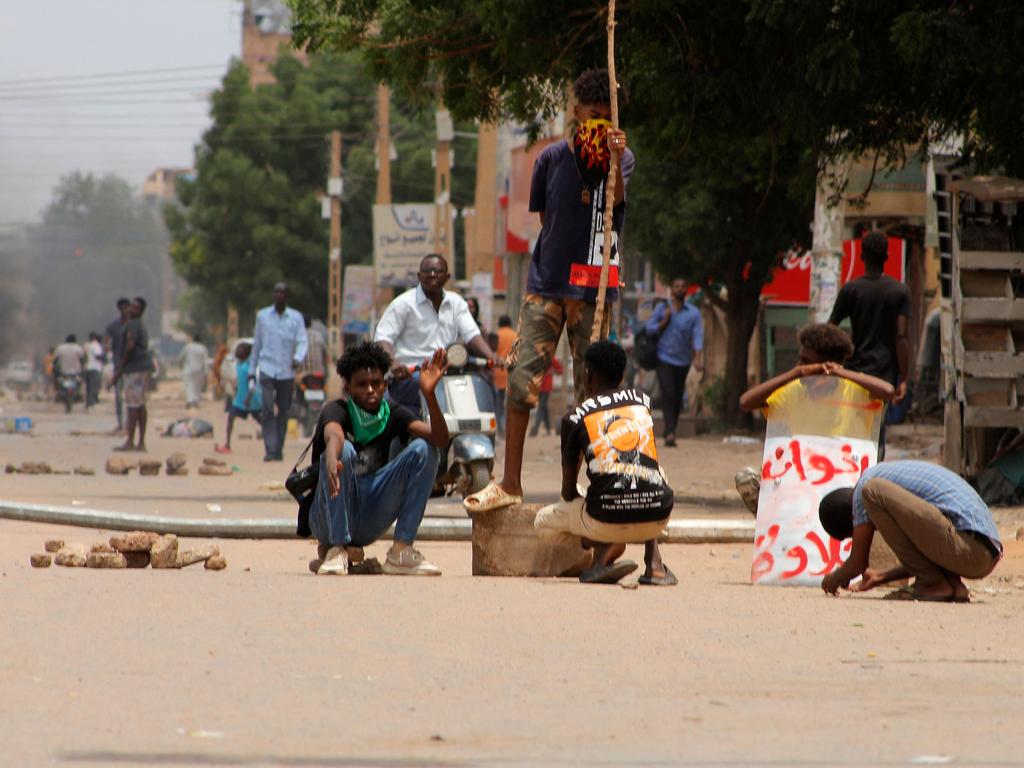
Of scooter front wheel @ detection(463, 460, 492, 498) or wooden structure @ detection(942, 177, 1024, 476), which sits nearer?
scooter front wheel @ detection(463, 460, 492, 498)

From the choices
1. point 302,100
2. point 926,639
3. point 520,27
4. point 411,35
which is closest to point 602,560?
point 926,639

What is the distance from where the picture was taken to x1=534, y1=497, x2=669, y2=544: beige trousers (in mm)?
8109

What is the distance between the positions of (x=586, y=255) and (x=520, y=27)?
4.85 metres

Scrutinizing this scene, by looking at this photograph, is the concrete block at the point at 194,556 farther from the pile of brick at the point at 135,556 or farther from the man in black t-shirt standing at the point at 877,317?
the man in black t-shirt standing at the point at 877,317

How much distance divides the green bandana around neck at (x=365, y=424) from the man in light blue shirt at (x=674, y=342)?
12.9 metres

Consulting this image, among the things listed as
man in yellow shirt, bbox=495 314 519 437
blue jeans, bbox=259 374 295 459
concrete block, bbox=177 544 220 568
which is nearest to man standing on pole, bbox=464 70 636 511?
concrete block, bbox=177 544 220 568

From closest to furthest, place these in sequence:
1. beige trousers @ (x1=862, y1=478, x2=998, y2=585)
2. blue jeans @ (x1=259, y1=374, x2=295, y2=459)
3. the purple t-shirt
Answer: beige trousers @ (x1=862, y1=478, x2=998, y2=585) < the purple t-shirt < blue jeans @ (x1=259, y1=374, x2=295, y2=459)

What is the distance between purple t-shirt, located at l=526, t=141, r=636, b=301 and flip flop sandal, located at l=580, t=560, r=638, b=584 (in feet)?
4.31

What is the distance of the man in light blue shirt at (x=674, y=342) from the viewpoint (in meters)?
21.5

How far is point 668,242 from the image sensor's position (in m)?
25.3

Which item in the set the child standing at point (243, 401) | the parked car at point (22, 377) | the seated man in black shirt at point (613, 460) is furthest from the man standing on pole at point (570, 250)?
the parked car at point (22, 377)

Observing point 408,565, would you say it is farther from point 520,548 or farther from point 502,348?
point 502,348

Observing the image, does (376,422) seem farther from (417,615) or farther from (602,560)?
(417,615)

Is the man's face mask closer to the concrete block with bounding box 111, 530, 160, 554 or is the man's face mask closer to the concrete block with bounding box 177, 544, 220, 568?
A: the concrete block with bounding box 177, 544, 220, 568
